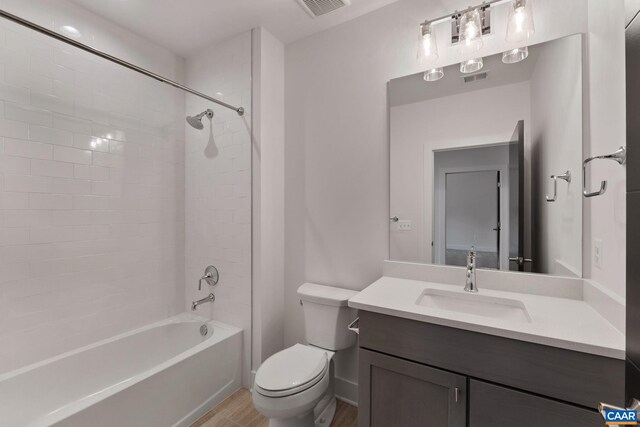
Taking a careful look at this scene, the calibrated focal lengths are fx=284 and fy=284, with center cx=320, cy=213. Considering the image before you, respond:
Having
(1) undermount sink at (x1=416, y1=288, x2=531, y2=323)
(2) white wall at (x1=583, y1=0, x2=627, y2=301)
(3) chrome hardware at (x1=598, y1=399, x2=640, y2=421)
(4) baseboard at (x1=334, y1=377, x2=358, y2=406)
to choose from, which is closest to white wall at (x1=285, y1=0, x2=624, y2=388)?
(4) baseboard at (x1=334, y1=377, x2=358, y2=406)

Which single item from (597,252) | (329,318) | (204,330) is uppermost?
(597,252)

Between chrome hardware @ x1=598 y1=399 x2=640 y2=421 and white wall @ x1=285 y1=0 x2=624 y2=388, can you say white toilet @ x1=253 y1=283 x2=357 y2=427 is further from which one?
chrome hardware @ x1=598 y1=399 x2=640 y2=421

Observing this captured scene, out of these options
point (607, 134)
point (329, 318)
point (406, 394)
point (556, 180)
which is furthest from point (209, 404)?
point (607, 134)

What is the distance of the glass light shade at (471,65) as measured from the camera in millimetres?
1512

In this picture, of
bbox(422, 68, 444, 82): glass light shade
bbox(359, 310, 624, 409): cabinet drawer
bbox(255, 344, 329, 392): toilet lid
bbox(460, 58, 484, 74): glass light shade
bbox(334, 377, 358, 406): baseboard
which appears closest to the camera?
bbox(359, 310, 624, 409): cabinet drawer

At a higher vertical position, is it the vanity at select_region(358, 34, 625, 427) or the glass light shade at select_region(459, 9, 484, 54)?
the glass light shade at select_region(459, 9, 484, 54)

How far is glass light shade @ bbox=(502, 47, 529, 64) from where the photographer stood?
4.62 feet

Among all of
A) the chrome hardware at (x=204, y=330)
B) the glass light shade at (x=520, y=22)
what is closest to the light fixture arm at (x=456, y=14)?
the glass light shade at (x=520, y=22)

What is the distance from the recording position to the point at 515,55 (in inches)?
56.0

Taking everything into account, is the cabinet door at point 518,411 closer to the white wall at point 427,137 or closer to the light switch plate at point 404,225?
the white wall at point 427,137

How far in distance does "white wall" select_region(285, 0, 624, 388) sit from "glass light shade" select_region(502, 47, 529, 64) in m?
0.07

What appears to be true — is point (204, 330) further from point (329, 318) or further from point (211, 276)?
point (329, 318)

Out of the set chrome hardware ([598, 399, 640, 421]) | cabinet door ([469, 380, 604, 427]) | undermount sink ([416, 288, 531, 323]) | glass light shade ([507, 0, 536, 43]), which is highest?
glass light shade ([507, 0, 536, 43])

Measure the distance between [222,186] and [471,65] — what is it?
185cm
